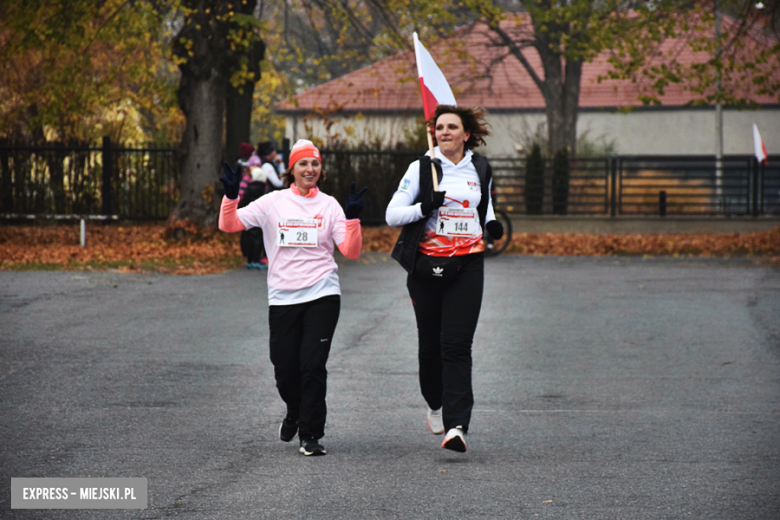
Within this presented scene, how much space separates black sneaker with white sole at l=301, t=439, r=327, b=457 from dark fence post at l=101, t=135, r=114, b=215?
17.4 m

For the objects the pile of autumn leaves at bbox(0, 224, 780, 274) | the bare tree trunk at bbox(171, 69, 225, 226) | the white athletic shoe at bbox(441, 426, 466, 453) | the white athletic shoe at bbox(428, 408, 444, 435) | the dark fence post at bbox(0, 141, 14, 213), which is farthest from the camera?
the dark fence post at bbox(0, 141, 14, 213)

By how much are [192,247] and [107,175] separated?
570 cm

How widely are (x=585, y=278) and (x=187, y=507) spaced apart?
10687 mm

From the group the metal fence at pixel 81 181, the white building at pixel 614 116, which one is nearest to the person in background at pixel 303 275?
the metal fence at pixel 81 181

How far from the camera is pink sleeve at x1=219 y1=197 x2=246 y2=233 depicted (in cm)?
524

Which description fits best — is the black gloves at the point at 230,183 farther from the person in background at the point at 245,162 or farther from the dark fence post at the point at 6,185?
the dark fence post at the point at 6,185

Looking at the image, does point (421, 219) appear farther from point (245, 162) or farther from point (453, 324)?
point (245, 162)

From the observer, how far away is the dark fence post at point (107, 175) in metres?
21.4

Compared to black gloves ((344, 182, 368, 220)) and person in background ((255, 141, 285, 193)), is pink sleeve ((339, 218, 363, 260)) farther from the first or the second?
person in background ((255, 141, 285, 193))

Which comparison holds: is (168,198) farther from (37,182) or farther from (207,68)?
(207,68)

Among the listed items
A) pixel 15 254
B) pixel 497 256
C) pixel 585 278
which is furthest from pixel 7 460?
pixel 497 256

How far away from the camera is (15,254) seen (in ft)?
51.3

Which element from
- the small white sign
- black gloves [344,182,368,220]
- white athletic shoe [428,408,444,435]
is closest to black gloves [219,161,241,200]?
black gloves [344,182,368,220]

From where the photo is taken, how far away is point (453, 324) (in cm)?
533
